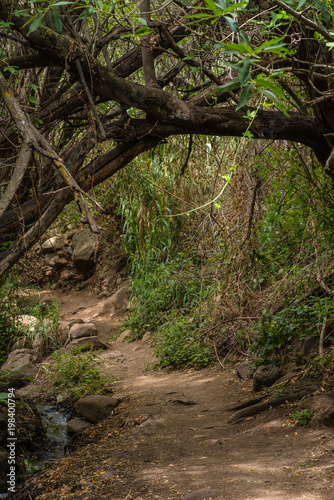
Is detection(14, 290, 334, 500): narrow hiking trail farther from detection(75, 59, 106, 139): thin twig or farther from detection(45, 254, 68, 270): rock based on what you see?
detection(45, 254, 68, 270): rock

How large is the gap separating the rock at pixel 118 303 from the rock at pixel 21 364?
7.27 feet

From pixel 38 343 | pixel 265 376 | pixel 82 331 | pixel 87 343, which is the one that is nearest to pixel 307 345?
pixel 265 376

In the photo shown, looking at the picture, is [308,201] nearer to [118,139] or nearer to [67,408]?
[118,139]

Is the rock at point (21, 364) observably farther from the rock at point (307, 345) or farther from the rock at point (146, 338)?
the rock at point (307, 345)

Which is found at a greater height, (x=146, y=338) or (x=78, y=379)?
(x=146, y=338)

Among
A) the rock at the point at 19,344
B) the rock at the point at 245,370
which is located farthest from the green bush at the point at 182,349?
the rock at the point at 19,344

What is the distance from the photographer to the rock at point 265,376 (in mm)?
4230

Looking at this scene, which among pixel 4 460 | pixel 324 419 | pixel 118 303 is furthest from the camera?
pixel 118 303

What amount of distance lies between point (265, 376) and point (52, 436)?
2196 mm

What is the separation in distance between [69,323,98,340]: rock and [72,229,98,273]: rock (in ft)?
10.2

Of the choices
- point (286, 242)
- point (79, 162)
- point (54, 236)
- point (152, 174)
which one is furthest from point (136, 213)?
point (79, 162)

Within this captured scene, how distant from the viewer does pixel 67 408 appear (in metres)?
5.32

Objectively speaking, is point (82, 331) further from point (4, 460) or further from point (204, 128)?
point (204, 128)

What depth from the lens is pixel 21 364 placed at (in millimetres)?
6727
